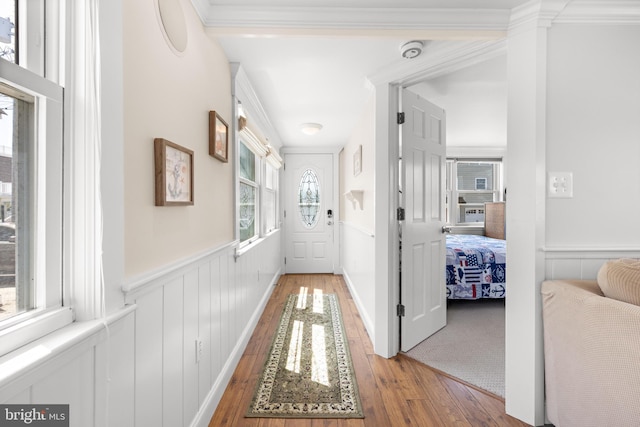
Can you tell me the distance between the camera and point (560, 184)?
5.08ft

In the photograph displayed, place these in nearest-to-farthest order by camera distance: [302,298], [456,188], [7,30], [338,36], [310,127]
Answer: [7,30] < [338,36] < [310,127] < [302,298] < [456,188]

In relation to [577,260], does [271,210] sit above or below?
above

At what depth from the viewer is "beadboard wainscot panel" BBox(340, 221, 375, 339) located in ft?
8.56

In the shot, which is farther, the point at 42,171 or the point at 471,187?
the point at 471,187

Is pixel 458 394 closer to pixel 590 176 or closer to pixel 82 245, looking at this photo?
pixel 590 176

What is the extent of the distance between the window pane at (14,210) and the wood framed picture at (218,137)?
37.5 inches

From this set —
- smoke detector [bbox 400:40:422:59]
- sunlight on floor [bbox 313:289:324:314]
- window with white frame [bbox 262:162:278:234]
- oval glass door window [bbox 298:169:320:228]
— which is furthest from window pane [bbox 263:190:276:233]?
smoke detector [bbox 400:40:422:59]

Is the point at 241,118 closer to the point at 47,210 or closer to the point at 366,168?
the point at 366,168

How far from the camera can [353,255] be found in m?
3.77

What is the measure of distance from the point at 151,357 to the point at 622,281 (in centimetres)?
189

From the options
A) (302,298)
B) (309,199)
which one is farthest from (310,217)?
(302,298)

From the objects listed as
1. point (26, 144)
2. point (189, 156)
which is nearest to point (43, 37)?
point (26, 144)

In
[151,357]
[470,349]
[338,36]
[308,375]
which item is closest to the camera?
[151,357]

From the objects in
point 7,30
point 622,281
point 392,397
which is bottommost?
point 392,397
